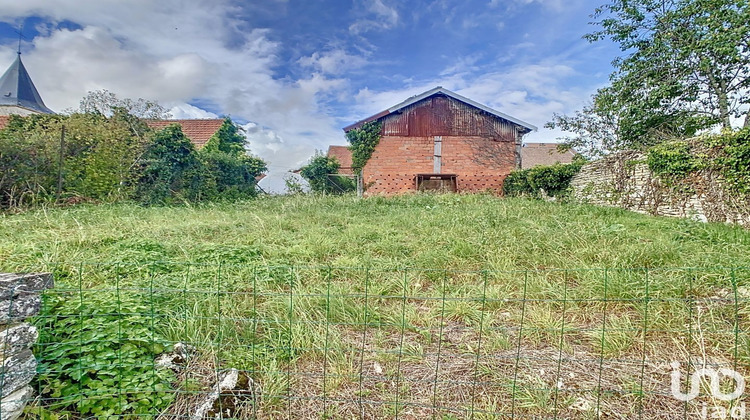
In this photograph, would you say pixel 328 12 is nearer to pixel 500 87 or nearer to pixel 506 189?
pixel 500 87

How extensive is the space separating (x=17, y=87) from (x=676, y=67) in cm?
4265

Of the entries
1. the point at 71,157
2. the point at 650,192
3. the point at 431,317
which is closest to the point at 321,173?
the point at 71,157

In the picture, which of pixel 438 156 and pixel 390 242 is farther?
pixel 438 156

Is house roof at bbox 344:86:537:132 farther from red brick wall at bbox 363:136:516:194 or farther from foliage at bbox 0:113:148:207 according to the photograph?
foliage at bbox 0:113:148:207

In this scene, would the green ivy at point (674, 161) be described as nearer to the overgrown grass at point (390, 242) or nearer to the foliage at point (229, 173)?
the overgrown grass at point (390, 242)

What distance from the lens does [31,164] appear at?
6.31 meters

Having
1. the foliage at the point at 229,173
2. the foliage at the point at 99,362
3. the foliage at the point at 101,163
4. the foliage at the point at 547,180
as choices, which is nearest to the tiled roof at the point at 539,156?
the foliage at the point at 547,180

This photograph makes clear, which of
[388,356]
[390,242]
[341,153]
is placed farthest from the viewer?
[341,153]

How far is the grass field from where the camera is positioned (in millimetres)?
1547

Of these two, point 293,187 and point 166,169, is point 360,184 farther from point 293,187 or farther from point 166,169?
point 166,169

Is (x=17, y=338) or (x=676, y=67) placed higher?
(x=676, y=67)

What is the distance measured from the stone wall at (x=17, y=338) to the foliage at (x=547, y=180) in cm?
1024

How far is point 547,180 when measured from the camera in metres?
9.21

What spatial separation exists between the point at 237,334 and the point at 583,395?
204 cm
